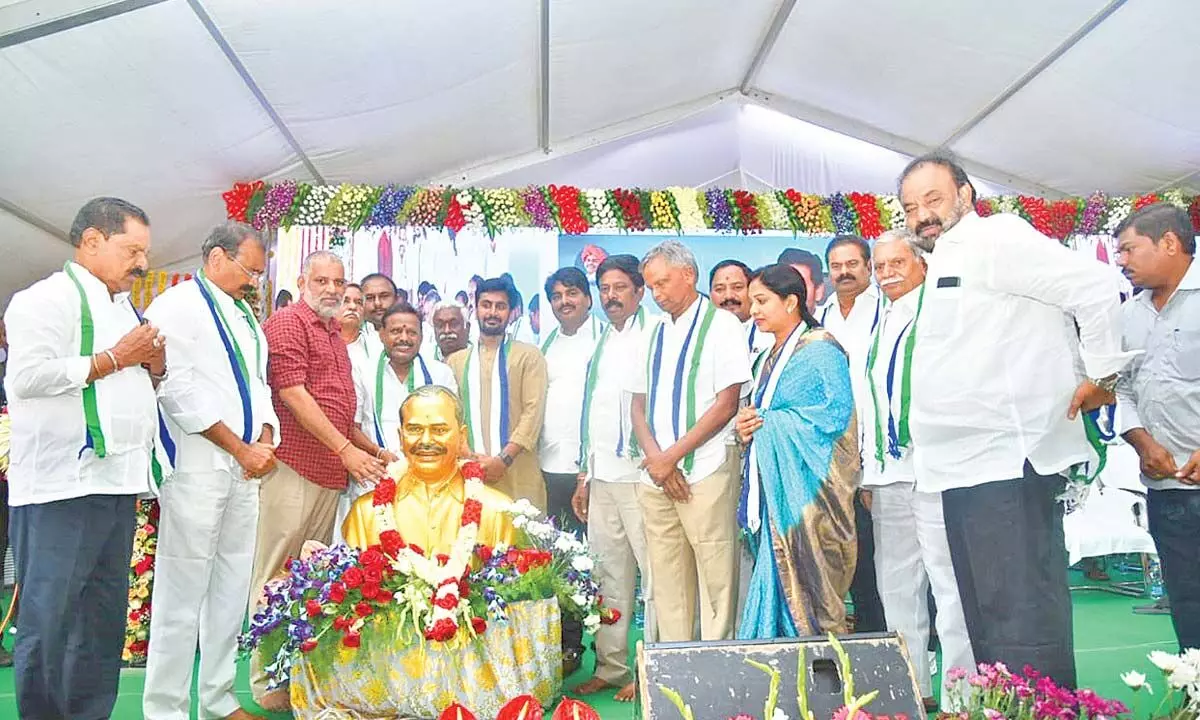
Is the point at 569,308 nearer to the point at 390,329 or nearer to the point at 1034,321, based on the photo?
the point at 390,329

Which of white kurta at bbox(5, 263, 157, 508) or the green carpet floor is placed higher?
white kurta at bbox(5, 263, 157, 508)

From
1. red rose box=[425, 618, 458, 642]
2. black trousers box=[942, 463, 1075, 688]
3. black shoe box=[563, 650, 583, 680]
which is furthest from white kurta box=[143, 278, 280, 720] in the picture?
black trousers box=[942, 463, 1075, 688]

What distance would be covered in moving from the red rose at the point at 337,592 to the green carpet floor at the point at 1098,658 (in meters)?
0.98

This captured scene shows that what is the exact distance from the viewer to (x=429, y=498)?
3.78 metres

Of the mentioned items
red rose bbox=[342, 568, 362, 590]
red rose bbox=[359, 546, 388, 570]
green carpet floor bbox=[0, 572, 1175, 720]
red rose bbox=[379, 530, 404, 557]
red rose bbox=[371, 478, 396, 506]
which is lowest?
green carpet floor bbox=[0, 572, 1175, 720]

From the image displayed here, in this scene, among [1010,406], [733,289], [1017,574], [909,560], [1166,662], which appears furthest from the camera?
[733,289]

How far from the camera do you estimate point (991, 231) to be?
289cm

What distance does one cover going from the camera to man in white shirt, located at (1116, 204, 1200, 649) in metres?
3.31

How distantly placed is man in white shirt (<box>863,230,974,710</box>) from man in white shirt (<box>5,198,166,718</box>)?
273 centimetres

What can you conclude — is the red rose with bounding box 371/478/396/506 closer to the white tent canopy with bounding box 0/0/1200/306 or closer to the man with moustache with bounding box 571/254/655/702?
the man with moustache with bounding box 571/254/655/702

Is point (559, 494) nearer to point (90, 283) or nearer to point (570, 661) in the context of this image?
point (570, 661)

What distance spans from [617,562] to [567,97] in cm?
388

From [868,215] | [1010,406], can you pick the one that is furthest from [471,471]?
[868,215]

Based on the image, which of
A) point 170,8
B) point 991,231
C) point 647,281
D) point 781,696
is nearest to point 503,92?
point 170,8
